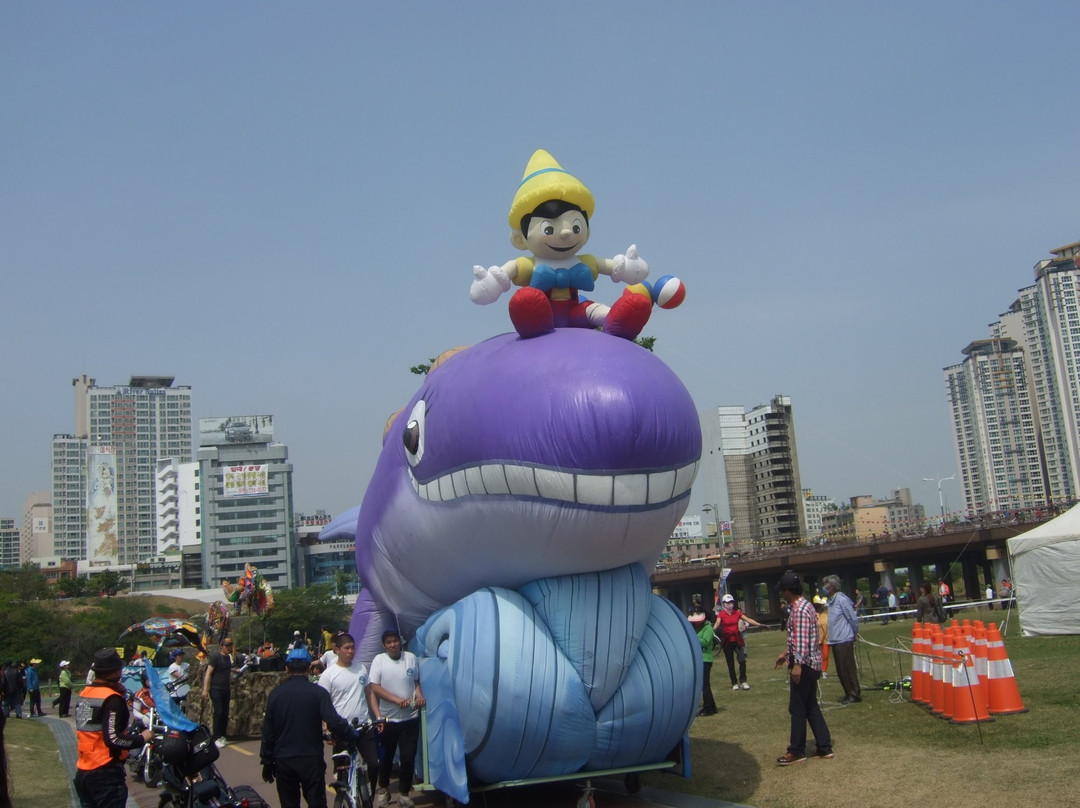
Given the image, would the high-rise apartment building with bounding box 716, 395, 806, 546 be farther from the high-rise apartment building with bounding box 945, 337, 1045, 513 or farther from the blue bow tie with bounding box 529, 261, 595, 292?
the blue bow tie with bounding box 529, 261, 595, 292

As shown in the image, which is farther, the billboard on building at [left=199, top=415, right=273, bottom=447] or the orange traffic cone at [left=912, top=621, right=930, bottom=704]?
the billboard on building at [left=199, top=415, right=273, bottom=447]

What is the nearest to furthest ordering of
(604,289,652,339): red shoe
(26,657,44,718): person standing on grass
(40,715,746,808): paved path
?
(40,715,746,808): paved path, (604,289,652,339): red shoe, (26,657,44,718): person standing on grass

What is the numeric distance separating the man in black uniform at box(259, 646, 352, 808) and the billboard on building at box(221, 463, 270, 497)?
139 metres

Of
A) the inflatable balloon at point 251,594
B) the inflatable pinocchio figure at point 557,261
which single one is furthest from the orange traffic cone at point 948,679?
the inflatable balloon at point 251,594

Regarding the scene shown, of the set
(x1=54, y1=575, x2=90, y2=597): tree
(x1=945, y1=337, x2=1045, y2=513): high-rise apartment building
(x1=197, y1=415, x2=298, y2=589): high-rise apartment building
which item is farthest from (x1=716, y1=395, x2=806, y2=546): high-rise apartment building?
(x1=54, y1=575, x2=90, y2=597): tree

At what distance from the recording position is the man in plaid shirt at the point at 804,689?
8852 millimetres

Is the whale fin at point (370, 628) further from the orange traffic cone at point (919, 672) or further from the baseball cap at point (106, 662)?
the orange traffic cone at point (919, 672)

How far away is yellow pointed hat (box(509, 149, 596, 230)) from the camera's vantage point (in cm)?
923

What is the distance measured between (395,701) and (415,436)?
2.21m

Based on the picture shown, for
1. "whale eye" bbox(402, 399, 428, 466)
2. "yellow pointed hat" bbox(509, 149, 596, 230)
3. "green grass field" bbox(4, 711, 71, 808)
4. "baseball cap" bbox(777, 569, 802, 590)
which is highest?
"yellow pointed hat" bbox(509, 149, 596, 230)

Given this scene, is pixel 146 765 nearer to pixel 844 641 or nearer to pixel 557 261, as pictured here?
pixel 557 261

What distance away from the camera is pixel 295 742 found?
22.7 feet

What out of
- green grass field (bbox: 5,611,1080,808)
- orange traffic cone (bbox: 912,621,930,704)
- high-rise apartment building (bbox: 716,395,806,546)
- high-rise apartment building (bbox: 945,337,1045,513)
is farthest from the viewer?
high-rise apartment building (bbox: 945,337,1045,513)

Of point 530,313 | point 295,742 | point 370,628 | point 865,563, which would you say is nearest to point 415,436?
point 530,313
